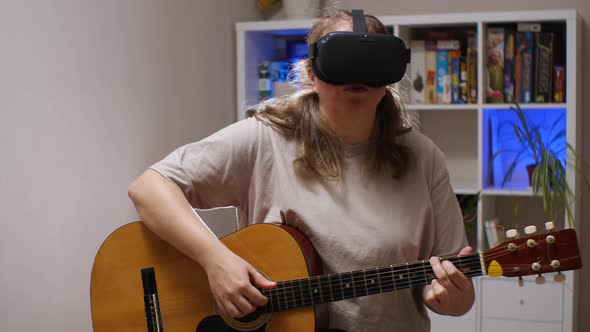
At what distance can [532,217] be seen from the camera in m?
3.54

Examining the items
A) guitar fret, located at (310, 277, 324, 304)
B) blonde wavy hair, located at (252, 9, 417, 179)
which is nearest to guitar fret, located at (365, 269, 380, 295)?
guitar fret, located at (310, 277, 324, 304)

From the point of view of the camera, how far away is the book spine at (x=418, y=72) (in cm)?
341

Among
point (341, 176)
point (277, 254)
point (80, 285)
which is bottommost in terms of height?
point (80, 285)

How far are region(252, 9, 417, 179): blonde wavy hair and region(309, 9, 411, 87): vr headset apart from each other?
0.05 meters

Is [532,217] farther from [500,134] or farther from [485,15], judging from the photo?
[485,15]

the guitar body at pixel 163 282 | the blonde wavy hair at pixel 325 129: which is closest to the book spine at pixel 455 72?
the blonde wavy hair at pixel 325 129

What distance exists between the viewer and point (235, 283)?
1597mm

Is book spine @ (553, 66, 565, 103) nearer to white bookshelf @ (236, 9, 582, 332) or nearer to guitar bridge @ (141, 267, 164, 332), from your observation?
white bookshelf @ (236, 9, 582, 332)

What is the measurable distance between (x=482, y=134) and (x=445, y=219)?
65.6 inches

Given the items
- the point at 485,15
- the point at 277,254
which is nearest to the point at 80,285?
the point at 277,254

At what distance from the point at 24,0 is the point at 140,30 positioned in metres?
0.66

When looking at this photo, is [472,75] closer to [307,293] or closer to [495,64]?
[495,64]

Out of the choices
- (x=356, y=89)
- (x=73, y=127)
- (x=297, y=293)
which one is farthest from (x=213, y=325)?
(x=73, y=127)

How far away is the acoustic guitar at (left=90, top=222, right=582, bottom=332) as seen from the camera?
1.49 m
